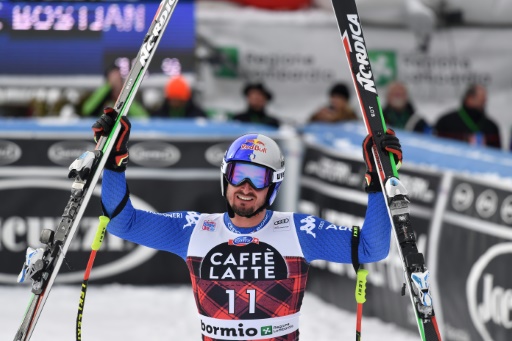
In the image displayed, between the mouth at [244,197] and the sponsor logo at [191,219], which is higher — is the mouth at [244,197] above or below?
above

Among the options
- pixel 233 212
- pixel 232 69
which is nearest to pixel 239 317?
pixel 233 212

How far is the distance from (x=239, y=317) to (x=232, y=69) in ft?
34.5

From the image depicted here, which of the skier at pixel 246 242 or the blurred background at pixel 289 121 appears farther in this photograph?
the blurred background at pixel 289 121

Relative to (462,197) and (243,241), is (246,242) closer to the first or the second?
(243,241)

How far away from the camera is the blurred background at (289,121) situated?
8648 mm

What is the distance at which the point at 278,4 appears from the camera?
54.9ft

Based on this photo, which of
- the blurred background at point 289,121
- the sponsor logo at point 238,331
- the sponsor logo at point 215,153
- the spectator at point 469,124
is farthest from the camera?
the spectator at point 469,124

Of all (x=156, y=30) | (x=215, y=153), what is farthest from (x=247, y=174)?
(x=215, y=153)

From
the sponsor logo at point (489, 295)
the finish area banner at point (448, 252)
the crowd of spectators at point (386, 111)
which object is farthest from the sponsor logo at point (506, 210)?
the crowd of spectators at point (386, 111)

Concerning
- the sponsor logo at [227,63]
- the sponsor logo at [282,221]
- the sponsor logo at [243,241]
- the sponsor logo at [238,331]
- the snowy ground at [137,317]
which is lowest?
the snowy ground at [137,317]

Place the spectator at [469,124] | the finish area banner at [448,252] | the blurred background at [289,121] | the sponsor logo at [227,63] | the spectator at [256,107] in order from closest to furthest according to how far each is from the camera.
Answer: the finish area banner at [448,252] → the blurred background at [289,121] → the spectator at [469,124] → the spectator at [256,107] → the sponsor logo at [227,63]

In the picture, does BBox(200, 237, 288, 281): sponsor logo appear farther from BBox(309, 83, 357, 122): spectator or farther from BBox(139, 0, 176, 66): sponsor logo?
BBox(309, 83, 357, 122): spectator

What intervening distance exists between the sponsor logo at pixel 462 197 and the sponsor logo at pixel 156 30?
3545 mm

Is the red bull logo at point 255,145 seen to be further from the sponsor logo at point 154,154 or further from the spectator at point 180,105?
the spectator at point 180,105
